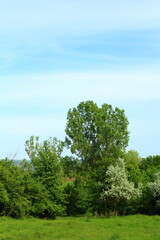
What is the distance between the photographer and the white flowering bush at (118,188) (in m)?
41.0

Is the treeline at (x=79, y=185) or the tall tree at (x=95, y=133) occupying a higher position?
the tall tree at (x=95, y=133)

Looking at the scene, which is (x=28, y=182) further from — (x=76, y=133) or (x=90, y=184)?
(x=76, y=133)

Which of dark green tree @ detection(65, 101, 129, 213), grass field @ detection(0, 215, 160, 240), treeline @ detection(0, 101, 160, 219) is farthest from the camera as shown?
dark green tree @ detection(65, 101, 129, 213)

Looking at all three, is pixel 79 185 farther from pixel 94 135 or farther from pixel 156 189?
pixel 156 189

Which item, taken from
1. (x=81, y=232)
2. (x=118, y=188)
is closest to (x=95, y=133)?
(x=118, y=188)

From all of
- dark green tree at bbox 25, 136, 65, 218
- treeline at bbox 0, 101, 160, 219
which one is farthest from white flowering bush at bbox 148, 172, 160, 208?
dark green tree at bbox 25, 136, 65, 218

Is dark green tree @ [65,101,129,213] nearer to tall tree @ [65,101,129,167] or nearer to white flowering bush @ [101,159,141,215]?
tall tree @ [65,101,129,167]

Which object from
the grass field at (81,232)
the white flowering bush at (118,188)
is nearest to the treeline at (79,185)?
the white flowering bush at (118,188)

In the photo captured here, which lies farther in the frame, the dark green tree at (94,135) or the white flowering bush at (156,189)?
the dark green tree at (94,135)

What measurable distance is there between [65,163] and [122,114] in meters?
11.8

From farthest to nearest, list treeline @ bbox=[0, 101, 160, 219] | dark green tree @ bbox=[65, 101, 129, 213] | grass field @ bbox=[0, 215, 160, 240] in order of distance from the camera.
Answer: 1. dark green tree @ bbox=[65, 101, 129, 213]
2. treeline @ bbox=[0, 101, 160, 219]
3. grass field @ bbox=[0, 215, 160, 240]

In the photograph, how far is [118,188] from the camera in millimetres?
40906

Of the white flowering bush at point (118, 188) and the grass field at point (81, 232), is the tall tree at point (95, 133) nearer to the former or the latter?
the white flowering bush at point (118, 188)

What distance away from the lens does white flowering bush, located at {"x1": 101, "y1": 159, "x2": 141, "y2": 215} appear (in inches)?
1615
